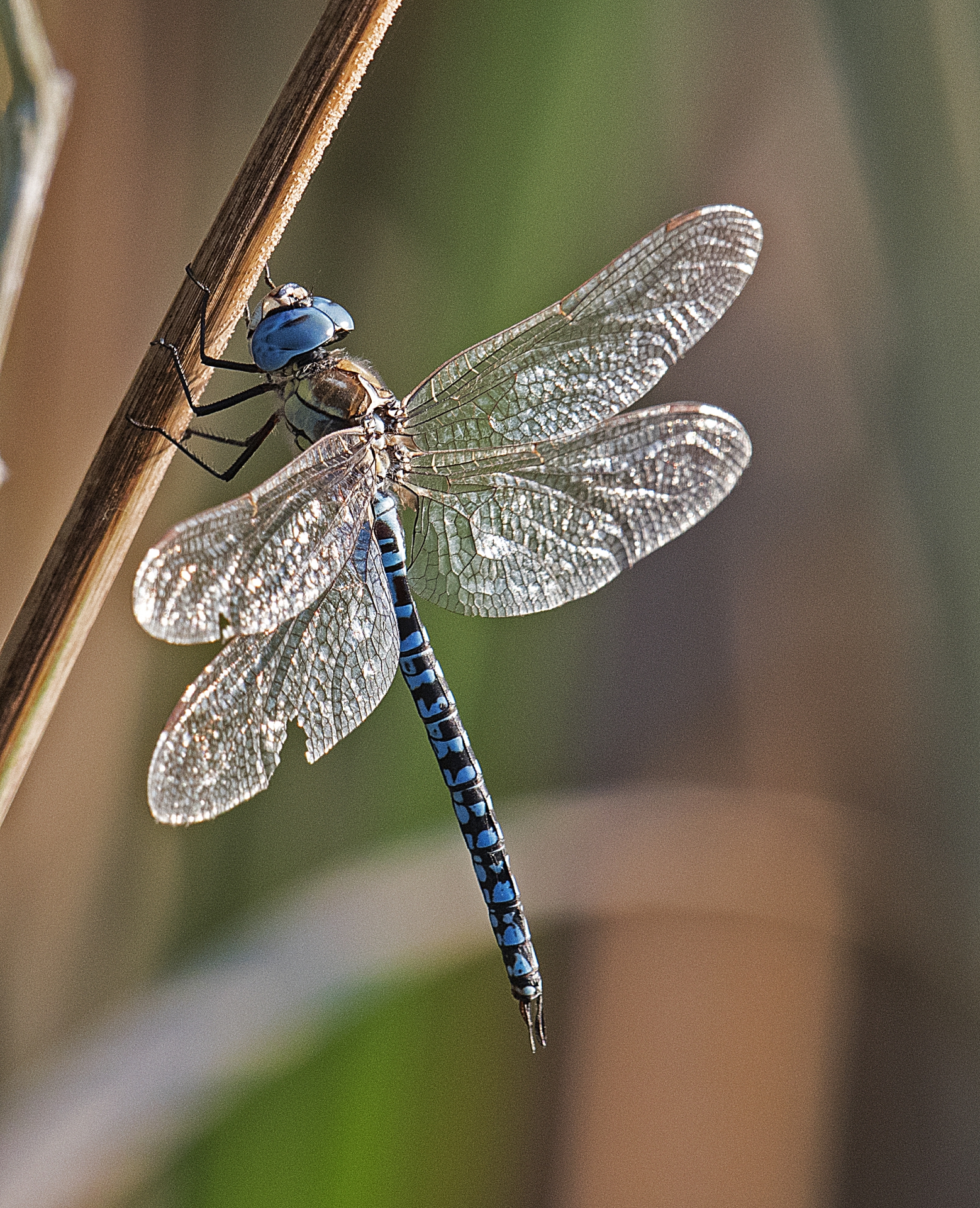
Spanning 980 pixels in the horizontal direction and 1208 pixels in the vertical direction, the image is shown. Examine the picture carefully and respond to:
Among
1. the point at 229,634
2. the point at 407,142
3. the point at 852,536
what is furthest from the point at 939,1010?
the point at 407,142

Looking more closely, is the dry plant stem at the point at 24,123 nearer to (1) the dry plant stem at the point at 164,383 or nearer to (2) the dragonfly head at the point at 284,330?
(1) the dry plant stem at the point at 164,383

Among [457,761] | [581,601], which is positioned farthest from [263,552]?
[581,601]

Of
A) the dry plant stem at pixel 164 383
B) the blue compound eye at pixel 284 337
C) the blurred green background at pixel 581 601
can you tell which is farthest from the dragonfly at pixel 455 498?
the dry plant stem at pixel 164 383

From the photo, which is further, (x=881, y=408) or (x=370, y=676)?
(x=881, y=408)

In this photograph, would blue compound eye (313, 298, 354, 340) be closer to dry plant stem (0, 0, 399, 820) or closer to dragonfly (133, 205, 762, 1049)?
dragonfly (133, 205, 762, 1049)

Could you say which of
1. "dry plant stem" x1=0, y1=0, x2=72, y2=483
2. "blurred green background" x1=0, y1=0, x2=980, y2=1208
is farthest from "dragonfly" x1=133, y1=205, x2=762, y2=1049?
"dry plant stem" x1=0, y1=0, x2=72, y2=483

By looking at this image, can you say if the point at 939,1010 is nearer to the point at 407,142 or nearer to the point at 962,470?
the point at 962,470

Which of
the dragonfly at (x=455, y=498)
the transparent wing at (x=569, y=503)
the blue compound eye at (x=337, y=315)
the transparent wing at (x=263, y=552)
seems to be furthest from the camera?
the transparent wing at (x=569, y=503)
